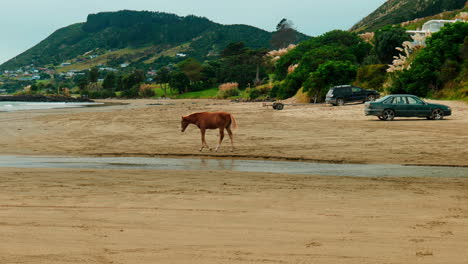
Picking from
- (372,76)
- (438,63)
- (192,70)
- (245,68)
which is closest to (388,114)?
(438,63)

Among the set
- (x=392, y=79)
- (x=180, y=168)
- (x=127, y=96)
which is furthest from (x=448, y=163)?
(x=127, y=96)

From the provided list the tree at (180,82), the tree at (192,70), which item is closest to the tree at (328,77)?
the tree at (180,82)

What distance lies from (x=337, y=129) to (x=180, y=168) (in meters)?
12.1

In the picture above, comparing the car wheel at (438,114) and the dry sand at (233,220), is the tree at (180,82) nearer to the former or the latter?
the car wheel at (438,114)

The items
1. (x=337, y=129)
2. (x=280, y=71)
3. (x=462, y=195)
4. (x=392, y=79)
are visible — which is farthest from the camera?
(x=280, y=71)

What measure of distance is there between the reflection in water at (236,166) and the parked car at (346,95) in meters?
29.9

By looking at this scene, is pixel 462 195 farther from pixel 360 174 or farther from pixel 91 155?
pixel 91 155

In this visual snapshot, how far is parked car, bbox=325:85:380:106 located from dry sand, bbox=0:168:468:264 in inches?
1306

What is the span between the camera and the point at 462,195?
9.71m

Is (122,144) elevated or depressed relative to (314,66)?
depressed

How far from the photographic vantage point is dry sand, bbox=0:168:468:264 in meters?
5.75

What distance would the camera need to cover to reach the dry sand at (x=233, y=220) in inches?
227

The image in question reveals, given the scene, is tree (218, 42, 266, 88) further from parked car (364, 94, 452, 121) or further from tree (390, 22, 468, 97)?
parked car (364, 94, 452, 121)

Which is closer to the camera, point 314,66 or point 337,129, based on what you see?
point 337,129
